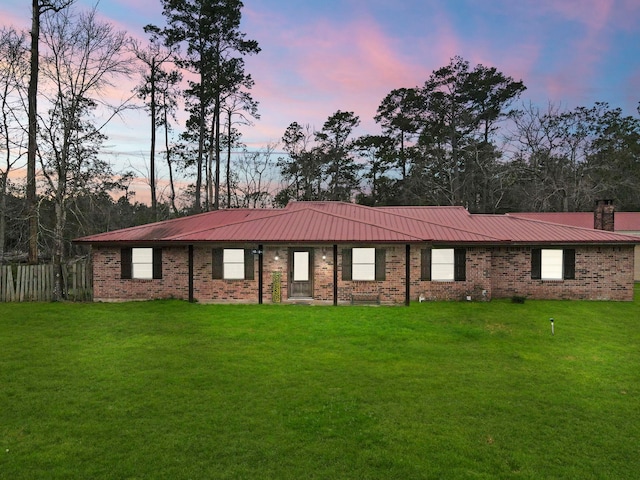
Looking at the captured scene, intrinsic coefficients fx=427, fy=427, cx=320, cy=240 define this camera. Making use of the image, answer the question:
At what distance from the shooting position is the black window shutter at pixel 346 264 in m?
16.9

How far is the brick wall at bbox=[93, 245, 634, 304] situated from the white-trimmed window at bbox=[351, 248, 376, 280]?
283mm

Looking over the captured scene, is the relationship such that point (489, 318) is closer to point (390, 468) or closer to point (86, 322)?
point (390, 468)

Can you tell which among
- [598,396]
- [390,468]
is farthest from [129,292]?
[598,396]

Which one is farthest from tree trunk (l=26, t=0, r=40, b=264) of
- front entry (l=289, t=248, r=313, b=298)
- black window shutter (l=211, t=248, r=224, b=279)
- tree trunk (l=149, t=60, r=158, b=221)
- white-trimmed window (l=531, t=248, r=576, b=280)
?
white-trimmed window (l=531, t=248, r=576, b=280)

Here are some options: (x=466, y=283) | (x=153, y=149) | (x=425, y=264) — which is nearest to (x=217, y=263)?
(x=425, y=264)

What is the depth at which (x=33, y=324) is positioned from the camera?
12859mm

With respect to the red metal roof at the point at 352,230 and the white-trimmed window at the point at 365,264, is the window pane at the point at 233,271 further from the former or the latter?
the white-trimmed window at the point at 365,264

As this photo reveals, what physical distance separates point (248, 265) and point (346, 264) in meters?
3.91

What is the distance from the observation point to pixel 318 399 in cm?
728

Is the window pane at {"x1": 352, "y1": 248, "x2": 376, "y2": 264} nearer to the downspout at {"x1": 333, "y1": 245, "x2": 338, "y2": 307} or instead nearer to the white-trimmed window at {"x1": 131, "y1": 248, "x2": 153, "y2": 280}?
the downspout at {"x1": 333, "y1": 245, "x2": 338, "y2": 307}

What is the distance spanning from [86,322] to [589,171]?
154ft

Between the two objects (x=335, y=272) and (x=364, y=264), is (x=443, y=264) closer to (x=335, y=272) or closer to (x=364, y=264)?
(x=364, y=264)

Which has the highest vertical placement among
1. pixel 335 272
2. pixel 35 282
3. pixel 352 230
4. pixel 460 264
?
pixel 352 230

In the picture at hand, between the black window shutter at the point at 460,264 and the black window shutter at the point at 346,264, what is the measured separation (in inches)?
171
